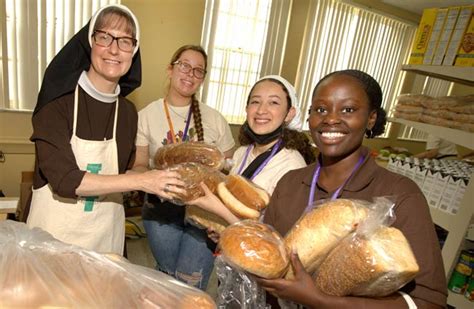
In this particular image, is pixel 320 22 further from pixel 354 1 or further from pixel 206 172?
pixel 206 172

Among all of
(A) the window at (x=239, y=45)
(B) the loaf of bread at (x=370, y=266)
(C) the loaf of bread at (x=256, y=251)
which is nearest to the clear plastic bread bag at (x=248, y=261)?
(C) the loaf of bread at (x=256, y=251)

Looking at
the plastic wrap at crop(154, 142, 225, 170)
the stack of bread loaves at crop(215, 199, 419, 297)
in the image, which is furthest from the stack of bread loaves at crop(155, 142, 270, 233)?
the stack of bread loaves at crop(215, 199, 419, 297)

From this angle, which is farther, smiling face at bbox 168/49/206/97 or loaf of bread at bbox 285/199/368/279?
smiling face at bbox 168/49/206/97

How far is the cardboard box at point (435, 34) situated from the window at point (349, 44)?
2.42 meters

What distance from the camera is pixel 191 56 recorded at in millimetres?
1631

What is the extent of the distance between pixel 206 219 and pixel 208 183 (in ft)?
0.51

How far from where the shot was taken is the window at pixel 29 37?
2541mm

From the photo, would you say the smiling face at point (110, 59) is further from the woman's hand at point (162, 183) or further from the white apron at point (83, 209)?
the woman's hand at point (162, 183)

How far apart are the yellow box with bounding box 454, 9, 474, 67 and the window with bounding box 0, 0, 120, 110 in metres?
2.80

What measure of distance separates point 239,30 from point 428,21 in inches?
86.4

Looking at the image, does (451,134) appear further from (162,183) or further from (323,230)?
(162,183)

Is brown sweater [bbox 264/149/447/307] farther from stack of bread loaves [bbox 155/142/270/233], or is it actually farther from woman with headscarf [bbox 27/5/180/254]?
woman with headscarf [bbox 27/5/180/254]

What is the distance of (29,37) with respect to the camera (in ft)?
8.55

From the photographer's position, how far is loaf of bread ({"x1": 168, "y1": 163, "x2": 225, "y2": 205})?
110 centimetres
